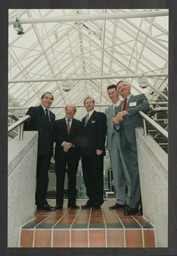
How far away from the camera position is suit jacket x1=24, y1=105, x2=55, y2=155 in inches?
134

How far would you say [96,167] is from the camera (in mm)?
3564

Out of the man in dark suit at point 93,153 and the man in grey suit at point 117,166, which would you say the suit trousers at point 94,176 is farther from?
the man in grey suit at point 117,166

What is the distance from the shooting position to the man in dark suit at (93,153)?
3549 millimetres

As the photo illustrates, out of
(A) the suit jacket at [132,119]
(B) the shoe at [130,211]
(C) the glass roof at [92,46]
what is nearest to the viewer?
(B) the shoe at [130,211]

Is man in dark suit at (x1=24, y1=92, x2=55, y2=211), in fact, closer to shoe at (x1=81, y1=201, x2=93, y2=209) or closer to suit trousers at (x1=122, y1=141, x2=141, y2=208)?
shoe at (x1=81, y1=201, x2=93, y2=209)

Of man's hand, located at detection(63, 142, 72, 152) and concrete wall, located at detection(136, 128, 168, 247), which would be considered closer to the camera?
concrete wall, located at detection(136, 128, 168, 247)

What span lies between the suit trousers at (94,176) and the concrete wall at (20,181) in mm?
875

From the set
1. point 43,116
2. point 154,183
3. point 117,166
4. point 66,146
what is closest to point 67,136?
point 66,146

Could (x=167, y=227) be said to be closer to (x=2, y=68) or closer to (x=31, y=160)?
(x=31, y=160)

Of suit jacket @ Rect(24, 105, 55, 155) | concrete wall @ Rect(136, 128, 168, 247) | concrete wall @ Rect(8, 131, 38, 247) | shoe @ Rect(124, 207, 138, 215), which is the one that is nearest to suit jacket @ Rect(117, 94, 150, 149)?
concrete wall @ Rect(136, 128, 168, 247)

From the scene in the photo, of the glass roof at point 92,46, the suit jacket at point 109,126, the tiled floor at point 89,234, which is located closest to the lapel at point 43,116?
the suit jacket at point 109,126

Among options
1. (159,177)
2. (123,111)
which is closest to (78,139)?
(123,111)

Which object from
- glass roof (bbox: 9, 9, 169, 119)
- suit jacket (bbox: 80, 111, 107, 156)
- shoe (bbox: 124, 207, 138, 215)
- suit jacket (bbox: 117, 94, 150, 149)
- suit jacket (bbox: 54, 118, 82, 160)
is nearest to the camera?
shoe (bbox: 124, 207, 138, 215)

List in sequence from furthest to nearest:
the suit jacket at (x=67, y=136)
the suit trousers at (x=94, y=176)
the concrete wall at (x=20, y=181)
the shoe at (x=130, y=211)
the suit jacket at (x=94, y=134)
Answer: the suit jacket at (x=67, y=136) → the suit jacket at (x=94, y=134) → the suit trousers at (x=94, y=176) → the shoe at (x=130, y=211) → the concrete wall at (x=20, y=181)
